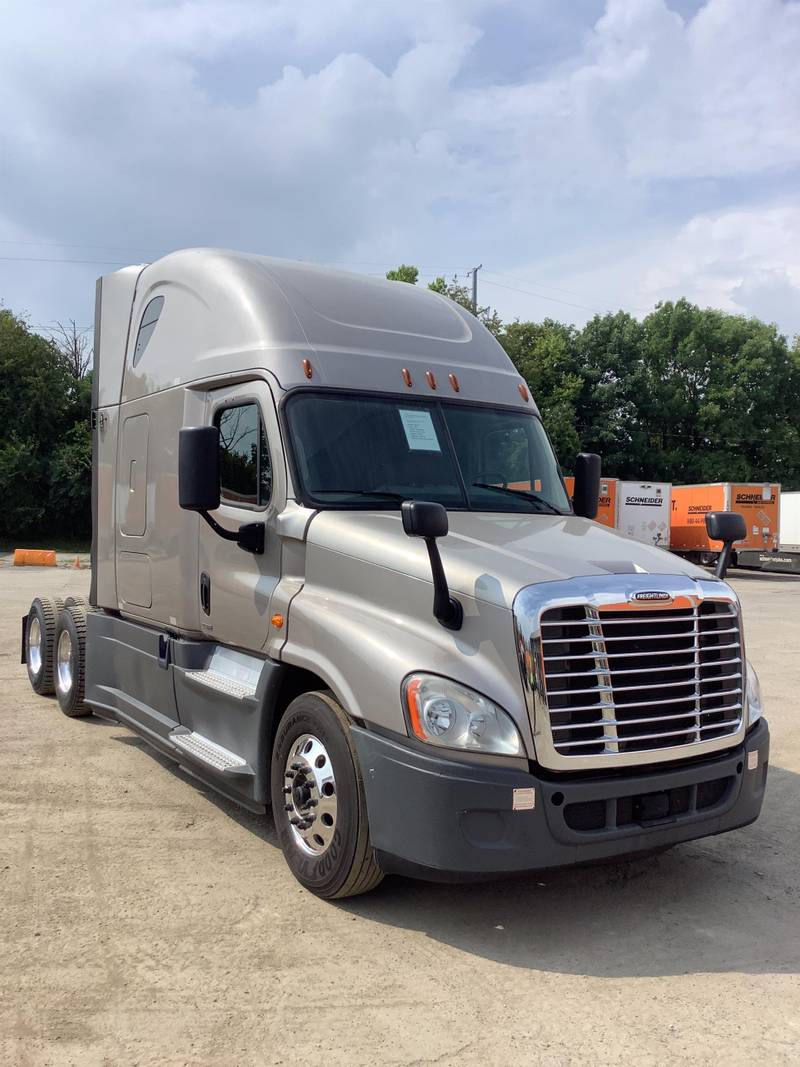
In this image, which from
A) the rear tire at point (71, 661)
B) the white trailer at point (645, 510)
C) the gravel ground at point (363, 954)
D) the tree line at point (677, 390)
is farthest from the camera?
the tree line at point (677, 390)

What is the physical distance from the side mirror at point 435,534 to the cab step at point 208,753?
63.6 inches

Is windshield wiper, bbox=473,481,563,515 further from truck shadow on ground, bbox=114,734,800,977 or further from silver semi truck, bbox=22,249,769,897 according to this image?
truck shadow on ground, bbox=114,734,800,977

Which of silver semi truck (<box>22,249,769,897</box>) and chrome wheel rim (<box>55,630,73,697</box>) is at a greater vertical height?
silver semi truck (<box>22,249,769,897</box>)

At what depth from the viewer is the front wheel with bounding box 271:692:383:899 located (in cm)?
420

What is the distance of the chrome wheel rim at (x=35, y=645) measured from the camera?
28.8 feet

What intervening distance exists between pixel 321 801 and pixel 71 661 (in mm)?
4370

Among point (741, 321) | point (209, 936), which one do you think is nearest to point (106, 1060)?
point (209, 936)

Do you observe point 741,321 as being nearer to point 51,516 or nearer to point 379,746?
point 51,516

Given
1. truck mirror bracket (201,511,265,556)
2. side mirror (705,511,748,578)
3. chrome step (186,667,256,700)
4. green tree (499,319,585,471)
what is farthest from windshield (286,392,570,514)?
green tree (499,319,585,471)

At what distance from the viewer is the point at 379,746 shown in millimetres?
4039

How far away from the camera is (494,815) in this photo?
12.7 feet

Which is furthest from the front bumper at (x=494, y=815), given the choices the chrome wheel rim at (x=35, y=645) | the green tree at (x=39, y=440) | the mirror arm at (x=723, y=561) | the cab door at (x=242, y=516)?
the green tree at (x=39, y=440)

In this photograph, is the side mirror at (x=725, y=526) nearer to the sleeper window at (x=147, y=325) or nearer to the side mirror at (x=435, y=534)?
the side mirror at (x=435, y=534)

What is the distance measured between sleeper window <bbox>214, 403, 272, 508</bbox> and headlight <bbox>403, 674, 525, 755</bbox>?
1686mm
